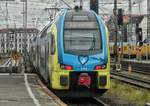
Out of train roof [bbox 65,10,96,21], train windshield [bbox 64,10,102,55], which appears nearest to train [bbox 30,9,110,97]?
train windshield [bbox 64,10,102,55]

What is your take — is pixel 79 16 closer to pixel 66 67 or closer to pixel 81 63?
pixel 81 63

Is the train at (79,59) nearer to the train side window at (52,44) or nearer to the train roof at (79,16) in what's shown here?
the train side window at (52,44)

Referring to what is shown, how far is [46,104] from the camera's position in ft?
50.1

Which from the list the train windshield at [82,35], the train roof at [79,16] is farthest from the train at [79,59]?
the train roof at [79,16]

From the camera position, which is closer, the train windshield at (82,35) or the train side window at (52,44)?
the train windshield at (82,35)

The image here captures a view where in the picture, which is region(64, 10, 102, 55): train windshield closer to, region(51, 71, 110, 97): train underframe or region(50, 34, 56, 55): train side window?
region(50, 34, 56, 55): train side window

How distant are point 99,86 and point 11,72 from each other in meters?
17.5

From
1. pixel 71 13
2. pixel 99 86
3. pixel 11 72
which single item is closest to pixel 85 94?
pixel 99 86

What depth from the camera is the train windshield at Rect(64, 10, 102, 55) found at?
736 inches

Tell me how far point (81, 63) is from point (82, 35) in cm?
137

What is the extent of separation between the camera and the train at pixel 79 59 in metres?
18.3

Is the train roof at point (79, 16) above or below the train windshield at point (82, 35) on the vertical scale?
above

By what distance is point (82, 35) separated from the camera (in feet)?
63.0

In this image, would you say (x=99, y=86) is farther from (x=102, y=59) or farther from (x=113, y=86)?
(x=113, y=86)
